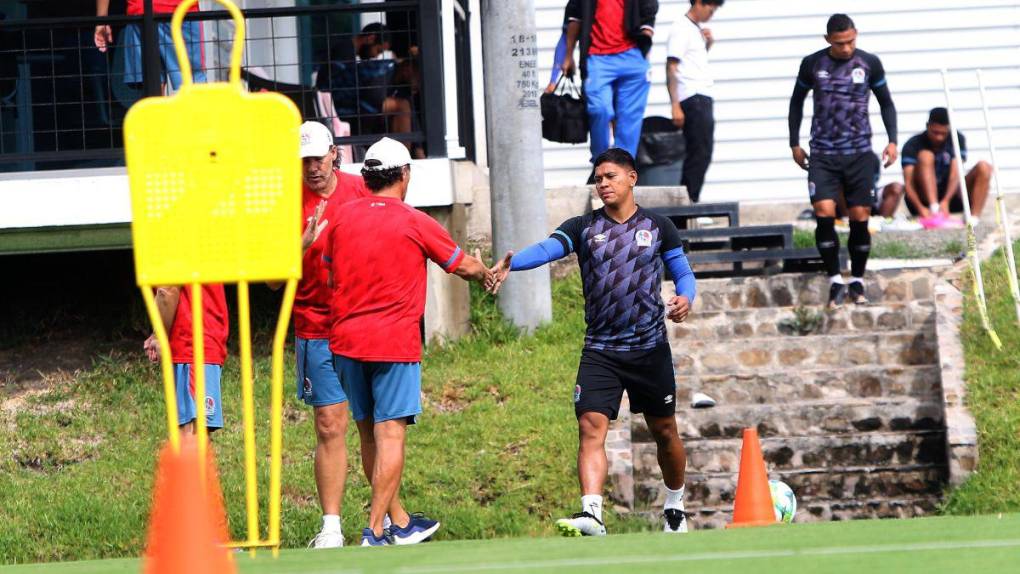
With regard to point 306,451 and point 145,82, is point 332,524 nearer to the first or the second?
point 306,451

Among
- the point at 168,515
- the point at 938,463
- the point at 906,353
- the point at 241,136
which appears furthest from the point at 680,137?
the point at 168,515

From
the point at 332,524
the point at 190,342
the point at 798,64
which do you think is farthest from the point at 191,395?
the point at 798,64

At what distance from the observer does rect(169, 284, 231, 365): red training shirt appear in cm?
795

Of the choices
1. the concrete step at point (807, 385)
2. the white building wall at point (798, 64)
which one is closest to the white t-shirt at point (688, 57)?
the white building wall at point (798, 64)

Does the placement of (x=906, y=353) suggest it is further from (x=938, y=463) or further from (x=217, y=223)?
(x=217, y=223)

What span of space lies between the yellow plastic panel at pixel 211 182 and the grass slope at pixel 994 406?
5938mm

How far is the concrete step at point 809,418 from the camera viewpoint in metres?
11.1

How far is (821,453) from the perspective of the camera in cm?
1091

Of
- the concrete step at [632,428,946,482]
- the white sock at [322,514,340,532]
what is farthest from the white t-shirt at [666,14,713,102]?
the white sock at [322,514,340,532]

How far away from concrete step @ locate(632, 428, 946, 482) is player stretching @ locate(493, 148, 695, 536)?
8.13 feet

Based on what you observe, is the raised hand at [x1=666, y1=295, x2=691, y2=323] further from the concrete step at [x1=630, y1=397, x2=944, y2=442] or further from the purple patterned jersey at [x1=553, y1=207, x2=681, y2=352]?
the concrete step at [x1=630, y1=397, x2=944, y2=442]

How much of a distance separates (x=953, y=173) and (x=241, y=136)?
11.3 m

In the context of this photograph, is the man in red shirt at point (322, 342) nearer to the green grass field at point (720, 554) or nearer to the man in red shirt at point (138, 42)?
the green grass field at point (720, 554)

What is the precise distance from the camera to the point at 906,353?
11906mm
